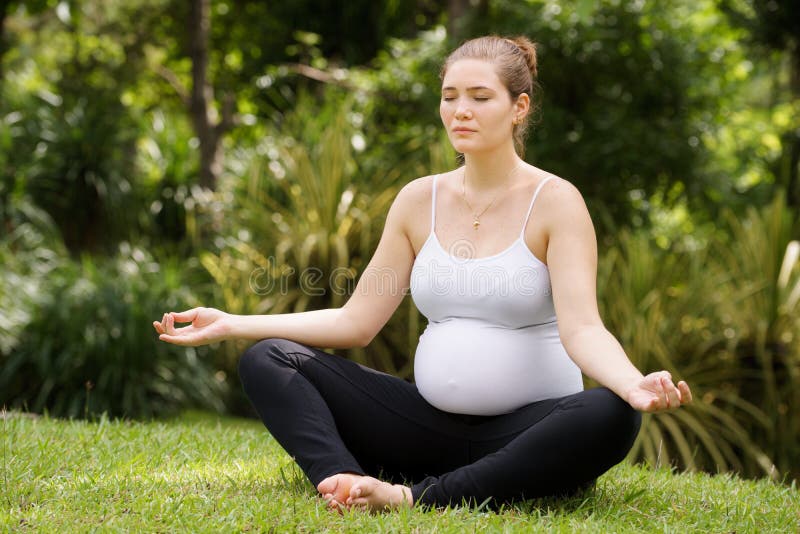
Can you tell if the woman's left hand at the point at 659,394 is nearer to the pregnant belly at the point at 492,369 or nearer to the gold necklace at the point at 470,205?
the pregnant belly at the point at 492,369

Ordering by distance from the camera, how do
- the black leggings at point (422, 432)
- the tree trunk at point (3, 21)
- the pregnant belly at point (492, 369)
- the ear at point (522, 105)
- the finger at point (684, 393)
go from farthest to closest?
the tree trunk at point (3, 21) → the ear at point (522, 105) → the pregnant belly at point (492, 369) → the black leggings at point (422, 432) → the finger at point (684, 393)

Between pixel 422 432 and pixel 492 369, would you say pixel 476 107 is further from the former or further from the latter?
pixel 422 432

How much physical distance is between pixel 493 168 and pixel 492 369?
0.64 metres

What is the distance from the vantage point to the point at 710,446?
4770 mm

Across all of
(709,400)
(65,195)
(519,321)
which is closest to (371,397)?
(519,321)

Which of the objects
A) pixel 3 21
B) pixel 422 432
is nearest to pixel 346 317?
pixel 422 432

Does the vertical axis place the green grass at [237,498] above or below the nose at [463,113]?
below

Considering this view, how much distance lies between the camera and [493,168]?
111 inches

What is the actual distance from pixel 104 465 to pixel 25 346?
311 cm

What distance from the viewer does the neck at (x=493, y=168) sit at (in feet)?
9.25

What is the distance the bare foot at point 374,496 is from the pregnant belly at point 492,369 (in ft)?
1.10

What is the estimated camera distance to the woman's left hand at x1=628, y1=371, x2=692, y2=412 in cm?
209

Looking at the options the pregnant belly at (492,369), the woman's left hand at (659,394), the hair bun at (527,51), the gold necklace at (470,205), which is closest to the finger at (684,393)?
the woman's left hand at (659,394)

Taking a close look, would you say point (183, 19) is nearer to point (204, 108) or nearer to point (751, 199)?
point (204, 108)
